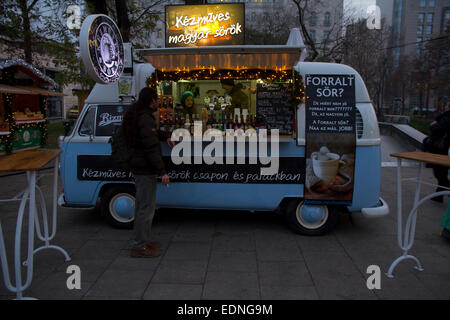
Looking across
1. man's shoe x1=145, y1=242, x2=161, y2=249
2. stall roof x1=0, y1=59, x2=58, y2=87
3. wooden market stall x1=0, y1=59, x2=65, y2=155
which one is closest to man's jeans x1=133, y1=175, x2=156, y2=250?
man's shoe x1=145, y1=242, x2=161, y2=249

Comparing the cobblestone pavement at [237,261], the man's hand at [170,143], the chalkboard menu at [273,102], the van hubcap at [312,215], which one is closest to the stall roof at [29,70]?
the cobblestone pavement at [237,261]

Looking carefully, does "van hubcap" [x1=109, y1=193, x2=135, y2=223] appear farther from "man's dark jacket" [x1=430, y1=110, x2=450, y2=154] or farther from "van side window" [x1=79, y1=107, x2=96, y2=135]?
"man's dark jacket" [x1=430, y1=110, x2=450, y2=154]

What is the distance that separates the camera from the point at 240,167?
4.96 metres

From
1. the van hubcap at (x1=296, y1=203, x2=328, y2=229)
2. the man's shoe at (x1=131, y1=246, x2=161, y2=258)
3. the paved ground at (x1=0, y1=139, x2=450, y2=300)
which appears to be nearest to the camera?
the paved ground at (x1=0, y1=139, x2=450, y2=300)

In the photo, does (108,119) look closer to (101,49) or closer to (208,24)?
(101,49)

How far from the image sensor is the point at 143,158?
4.04m

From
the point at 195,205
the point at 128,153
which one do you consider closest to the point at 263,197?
the point at 195,205

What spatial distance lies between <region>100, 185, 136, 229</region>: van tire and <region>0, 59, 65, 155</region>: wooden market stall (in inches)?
307

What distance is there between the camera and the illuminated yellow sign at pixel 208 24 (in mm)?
7000

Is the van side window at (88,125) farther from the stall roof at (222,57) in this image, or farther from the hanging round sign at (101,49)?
the stall roof at (222,57)

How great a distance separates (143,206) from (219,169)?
1.32 meters

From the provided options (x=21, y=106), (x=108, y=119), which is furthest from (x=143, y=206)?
(x=21, y=106)

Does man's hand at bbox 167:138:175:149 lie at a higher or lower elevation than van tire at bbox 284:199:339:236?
higher

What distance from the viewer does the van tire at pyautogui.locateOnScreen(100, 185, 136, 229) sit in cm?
521
